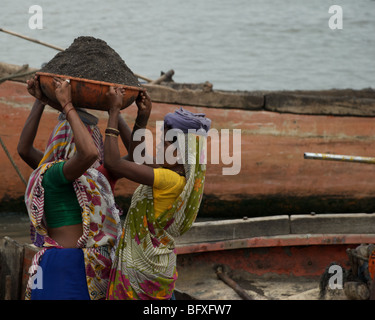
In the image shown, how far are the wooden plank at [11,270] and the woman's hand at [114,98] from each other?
106 cm

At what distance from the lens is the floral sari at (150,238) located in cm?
324

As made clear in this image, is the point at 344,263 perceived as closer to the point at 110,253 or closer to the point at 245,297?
the point at 245,297

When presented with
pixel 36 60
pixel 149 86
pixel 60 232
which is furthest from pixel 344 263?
pixel 36 60

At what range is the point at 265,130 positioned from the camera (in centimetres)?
742

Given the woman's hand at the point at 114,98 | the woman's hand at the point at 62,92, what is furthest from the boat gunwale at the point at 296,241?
the woman's hand at the point at 62,92

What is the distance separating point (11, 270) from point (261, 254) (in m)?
2.40

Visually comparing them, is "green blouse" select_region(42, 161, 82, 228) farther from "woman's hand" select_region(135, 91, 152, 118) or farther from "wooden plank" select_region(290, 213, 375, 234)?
"wooden plank" select_region(290, 213, 375, 234)

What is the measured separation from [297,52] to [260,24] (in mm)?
2693

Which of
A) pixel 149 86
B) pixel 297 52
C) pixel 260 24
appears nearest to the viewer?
pixel 149 86

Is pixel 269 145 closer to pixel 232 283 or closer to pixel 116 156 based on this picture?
pixel 232 283

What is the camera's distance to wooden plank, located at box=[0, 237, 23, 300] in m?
3.72

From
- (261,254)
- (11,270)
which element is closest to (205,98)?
(261,254)

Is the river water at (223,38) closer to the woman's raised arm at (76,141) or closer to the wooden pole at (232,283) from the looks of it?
the wooden pole at (232,283)

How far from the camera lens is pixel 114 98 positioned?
10.2ft
